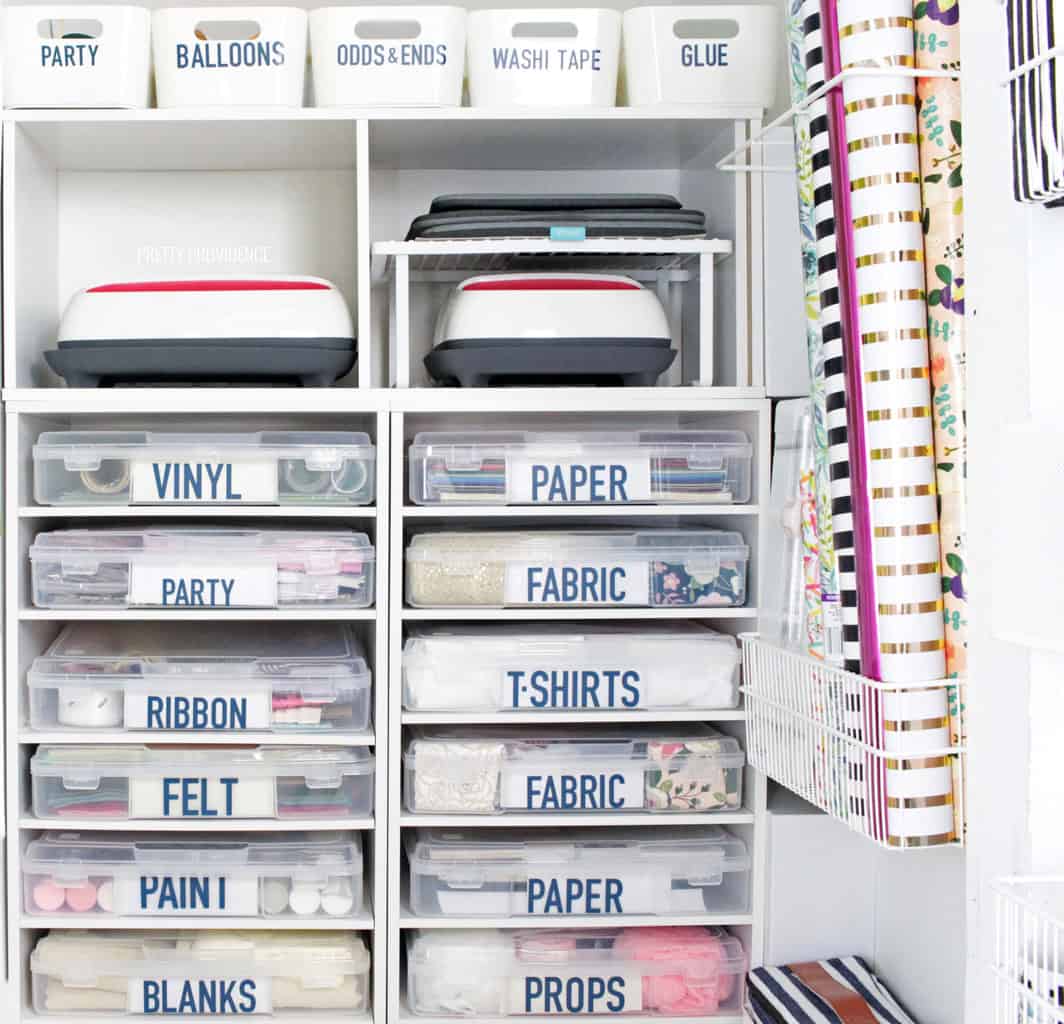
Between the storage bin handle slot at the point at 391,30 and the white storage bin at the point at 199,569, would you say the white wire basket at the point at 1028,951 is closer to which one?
the white storage bin at the point at 199,569

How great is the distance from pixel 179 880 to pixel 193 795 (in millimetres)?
131

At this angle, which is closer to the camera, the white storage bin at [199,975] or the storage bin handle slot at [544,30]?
the white storage bin at [199,975]

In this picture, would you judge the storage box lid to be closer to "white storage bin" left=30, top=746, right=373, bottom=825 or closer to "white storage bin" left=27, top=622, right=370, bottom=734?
"white storage bin" left=27, top=622, right=370, bottom=734

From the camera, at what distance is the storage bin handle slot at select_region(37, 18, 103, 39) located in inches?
73.4

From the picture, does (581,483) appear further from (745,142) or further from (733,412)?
(745,142)

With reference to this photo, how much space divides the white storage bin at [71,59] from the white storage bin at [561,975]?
4.38 ft

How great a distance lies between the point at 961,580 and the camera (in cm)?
132

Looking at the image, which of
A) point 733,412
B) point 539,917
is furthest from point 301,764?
point 733,412

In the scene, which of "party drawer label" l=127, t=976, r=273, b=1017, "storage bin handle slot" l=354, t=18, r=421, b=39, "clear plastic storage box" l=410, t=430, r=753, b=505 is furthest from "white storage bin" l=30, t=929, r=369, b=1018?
"storage bin handle slot" l=354, t=18, r=421, b=39

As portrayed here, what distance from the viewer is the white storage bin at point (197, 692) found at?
1.89m

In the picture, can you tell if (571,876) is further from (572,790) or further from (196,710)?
(196,710)

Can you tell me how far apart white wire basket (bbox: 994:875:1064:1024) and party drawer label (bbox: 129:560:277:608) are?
122 cm

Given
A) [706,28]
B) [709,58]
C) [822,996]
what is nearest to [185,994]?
[822,996]

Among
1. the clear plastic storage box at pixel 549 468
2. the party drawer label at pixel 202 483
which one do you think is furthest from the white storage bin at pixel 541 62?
the party drawer label at pixel 202 483
